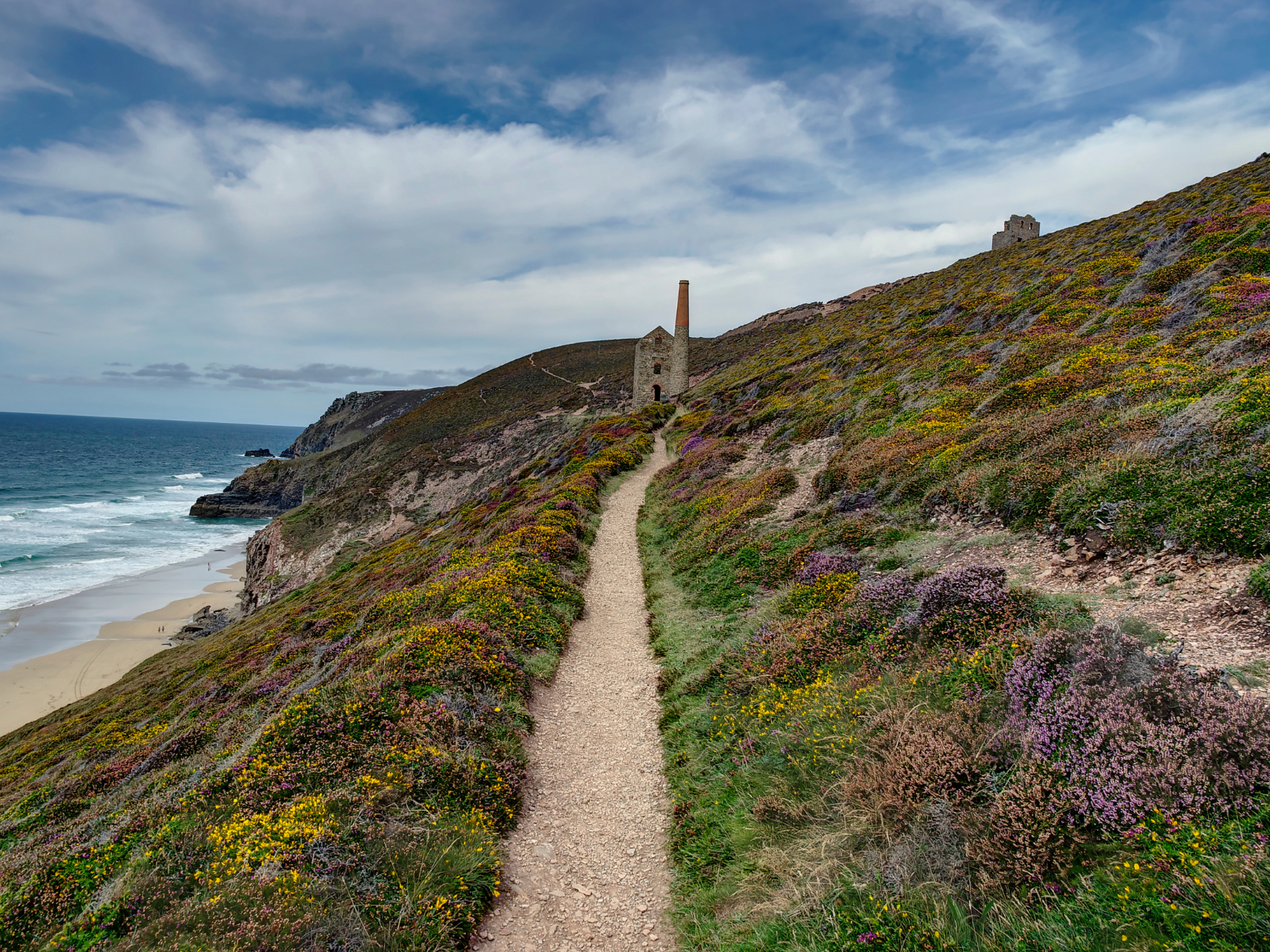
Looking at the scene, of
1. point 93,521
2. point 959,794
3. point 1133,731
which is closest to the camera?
point 1133,731

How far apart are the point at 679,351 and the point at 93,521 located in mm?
74767

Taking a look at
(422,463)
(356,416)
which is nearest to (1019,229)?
(422,463)

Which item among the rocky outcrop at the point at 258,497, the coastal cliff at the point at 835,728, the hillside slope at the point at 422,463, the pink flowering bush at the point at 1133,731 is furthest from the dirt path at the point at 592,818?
the rocky outcrop at the point at 258,497

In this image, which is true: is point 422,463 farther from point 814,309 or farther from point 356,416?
point 356,416

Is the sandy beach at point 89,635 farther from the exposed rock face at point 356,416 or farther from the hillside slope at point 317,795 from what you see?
the exposed rock face at point 356,416

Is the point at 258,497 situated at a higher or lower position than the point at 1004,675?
lower

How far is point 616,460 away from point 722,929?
28343 mm

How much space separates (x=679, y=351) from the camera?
57125mm

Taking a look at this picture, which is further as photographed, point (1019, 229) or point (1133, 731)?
point (1019, 229)

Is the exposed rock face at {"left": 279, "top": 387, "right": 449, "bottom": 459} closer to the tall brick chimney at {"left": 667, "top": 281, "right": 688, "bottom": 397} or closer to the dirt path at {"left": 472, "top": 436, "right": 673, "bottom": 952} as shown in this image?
the tall brick chimney at {"left": 667, "top": 281, "right": 688, "bottom": 397}

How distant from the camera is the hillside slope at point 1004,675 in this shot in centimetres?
414

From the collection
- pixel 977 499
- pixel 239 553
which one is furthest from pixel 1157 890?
pixel 239 553

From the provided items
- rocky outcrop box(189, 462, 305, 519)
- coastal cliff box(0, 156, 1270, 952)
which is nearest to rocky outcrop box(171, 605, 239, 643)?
coastal cliff box(0, 156, 1270, 952)

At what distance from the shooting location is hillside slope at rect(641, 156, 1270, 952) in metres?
4.14
